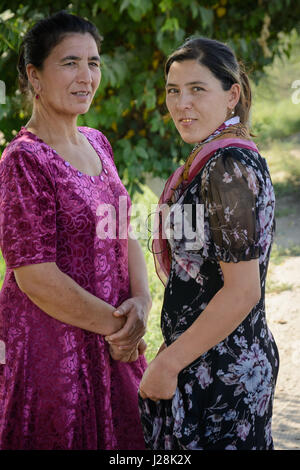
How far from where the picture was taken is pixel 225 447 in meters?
1.54

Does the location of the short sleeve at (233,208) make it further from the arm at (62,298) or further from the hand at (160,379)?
the arm at (62,298)

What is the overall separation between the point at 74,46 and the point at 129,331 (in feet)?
2.67

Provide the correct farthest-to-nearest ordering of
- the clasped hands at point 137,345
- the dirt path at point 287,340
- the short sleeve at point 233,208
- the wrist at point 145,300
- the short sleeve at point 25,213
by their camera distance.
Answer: the dirt path at point 287,340 → the wrist at point 145,300 → the short sleeve at point 25,213 → the clasped hands at point 137,345 → the short sleeve at point 233,208

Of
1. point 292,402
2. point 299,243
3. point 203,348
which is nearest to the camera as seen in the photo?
point 203,348

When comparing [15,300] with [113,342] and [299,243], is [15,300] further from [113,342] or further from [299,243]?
[299,243]

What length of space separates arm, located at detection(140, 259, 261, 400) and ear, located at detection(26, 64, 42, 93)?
2.54 ft

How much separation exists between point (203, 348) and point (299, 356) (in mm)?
2627

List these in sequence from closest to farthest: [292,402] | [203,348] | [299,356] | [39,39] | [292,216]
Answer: [203,348] < [39,39] < [292,402] < [299,356] < [292,216]

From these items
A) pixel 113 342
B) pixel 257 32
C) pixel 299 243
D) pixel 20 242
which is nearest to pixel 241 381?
pixel 113 342

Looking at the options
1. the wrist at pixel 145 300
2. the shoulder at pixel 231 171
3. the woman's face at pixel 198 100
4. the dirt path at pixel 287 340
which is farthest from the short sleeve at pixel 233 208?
the dirt path at pixel 287 340

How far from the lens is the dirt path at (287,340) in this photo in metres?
3.14

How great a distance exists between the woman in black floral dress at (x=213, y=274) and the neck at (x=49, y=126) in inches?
14.2

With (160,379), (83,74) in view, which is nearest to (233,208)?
(160,379)

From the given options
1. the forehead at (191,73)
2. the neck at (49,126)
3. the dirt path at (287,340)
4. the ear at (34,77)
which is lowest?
the dirt path at (287,340)
